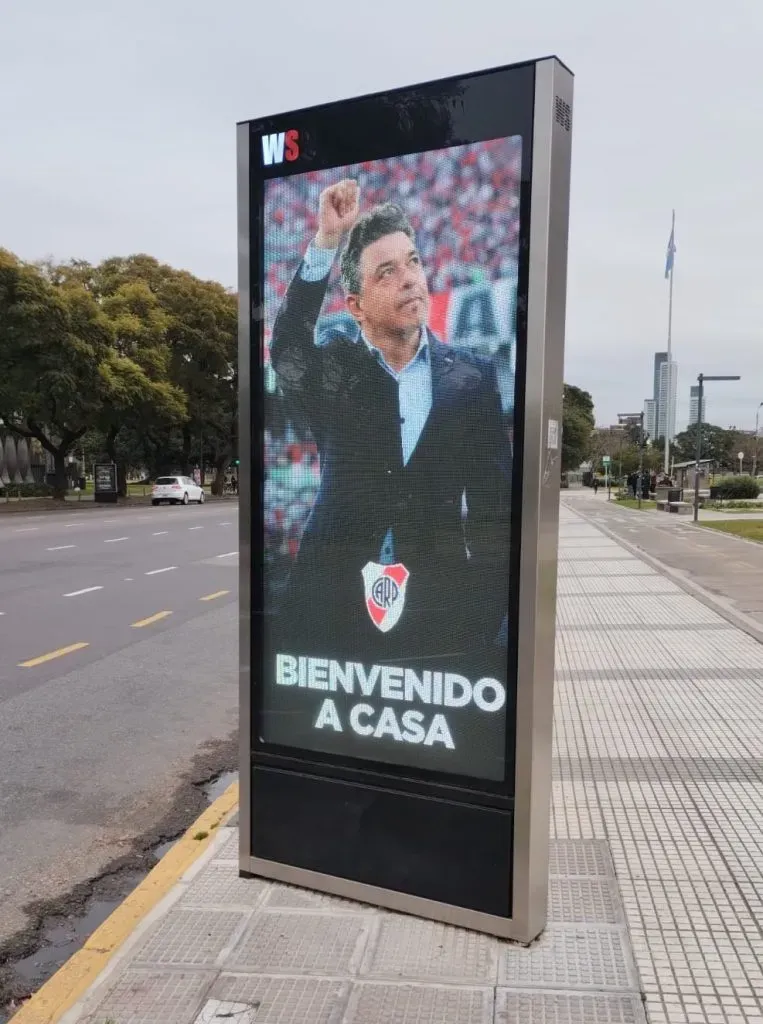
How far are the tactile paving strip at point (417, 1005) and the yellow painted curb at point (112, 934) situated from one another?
910mm

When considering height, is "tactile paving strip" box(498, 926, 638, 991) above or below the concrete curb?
above

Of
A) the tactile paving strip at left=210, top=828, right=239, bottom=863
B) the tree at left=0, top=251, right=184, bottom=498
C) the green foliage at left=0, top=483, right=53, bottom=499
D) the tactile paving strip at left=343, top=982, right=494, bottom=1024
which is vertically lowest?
the green foliage at left=0, top=483, right=53, bottom=499

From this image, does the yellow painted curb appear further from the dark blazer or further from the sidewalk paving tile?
the dark blazer

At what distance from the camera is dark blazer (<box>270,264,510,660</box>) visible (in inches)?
114

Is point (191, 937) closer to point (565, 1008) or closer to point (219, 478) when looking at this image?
point (565, 1008)

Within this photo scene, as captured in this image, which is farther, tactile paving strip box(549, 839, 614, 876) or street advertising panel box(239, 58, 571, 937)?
tactile paving strip box(549, 839, 614, 876)

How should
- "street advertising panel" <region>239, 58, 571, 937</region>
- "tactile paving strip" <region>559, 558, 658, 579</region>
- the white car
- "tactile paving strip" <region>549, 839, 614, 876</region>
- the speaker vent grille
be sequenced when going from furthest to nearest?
the white car
"tactile paving strip" <region>559, 558, 658, 579</region>
"tactile paving strip" <region>549, 839, 614, 876</region>
"street advertising panel" <region>239, 58, 571, 937</region>
the speaker vent grille

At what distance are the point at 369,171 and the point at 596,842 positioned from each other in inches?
117

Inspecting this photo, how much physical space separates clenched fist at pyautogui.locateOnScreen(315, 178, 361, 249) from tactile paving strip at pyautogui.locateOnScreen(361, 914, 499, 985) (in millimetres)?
2481

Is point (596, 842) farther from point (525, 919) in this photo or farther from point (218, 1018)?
point (218, 1018)

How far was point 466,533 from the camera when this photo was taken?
296 cm

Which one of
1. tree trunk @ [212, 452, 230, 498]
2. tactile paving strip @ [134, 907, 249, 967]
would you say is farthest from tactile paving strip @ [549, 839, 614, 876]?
tree trunk @ [212, 452, 230, 498]

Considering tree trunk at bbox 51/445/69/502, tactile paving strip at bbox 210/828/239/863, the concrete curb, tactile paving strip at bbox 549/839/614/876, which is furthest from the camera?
tree trunk at bbox 51/445/69/502

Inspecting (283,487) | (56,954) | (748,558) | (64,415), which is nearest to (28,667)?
(56,954)
